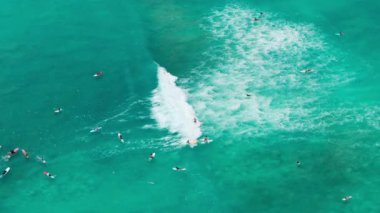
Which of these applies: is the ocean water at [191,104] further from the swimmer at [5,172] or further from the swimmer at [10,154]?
the swimmer at [10,154]

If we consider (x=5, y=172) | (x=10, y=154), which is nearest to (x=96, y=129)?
(x=10, y=154)

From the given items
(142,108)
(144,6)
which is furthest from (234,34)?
(142,108)

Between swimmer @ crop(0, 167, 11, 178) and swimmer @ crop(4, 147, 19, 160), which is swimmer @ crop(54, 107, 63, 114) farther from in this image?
swimmer @ crop(0, 167, 11, 178)

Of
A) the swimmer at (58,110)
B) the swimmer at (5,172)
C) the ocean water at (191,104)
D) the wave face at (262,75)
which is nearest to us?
the ocean water at (191,104)

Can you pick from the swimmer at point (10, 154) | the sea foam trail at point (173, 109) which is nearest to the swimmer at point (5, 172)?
the swimmer at point (10, 154)

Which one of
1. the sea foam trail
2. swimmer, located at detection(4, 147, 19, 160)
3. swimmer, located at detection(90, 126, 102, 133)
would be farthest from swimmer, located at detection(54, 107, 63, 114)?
the sea foam trail

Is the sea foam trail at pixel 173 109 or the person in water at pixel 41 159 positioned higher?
the sea foam trail at pixel 173 109

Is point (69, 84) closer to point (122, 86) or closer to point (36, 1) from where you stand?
point (122, 86)
